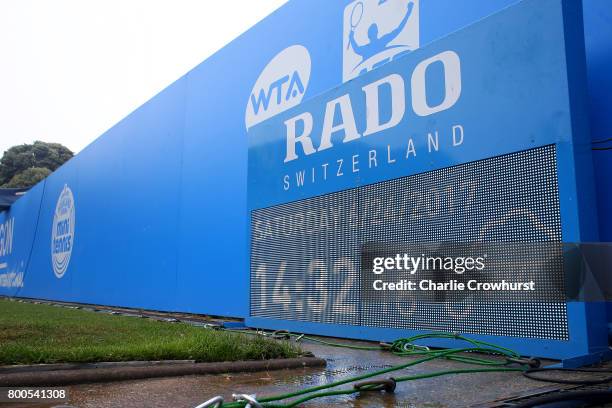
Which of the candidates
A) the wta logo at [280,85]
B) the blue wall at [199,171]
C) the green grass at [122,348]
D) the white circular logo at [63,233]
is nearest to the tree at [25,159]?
the white circular logo at [63,233]

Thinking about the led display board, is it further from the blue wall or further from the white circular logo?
the white circular logo

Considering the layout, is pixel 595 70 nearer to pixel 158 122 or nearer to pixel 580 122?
pixel 580 122

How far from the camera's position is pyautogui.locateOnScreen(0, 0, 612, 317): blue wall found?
15.3 ft

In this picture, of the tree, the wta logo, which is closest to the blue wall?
the wta logo

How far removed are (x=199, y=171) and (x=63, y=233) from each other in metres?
7.81

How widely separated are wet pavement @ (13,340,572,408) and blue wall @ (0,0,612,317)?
5.33 feet

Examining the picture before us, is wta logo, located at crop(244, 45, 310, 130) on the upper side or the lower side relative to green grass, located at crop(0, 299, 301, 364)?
upper

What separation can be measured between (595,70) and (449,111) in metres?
1.03

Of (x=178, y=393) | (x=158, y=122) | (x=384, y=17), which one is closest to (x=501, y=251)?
(x=178, y=393)

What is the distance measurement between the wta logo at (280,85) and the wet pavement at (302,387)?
4064mm

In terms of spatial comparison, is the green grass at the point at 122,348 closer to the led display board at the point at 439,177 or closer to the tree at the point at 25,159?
the led display board at the point at 439,177

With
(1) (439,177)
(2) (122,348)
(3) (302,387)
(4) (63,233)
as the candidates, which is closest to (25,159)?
(4) (63,233)

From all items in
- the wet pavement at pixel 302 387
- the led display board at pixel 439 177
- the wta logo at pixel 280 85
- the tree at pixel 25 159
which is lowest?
the wet pavement at pixel 302 387

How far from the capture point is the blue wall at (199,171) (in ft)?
15.3
